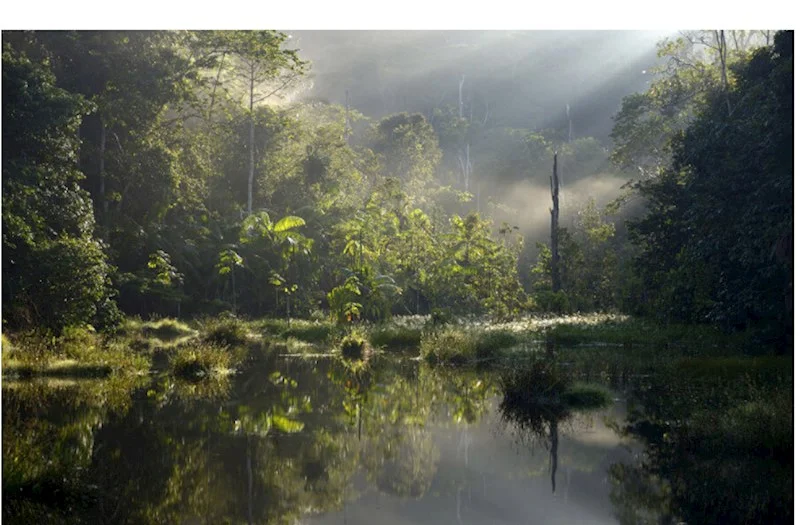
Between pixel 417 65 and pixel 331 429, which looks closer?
pixel 331 429

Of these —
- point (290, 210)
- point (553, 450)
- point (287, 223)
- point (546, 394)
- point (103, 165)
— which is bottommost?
point (553, 450)

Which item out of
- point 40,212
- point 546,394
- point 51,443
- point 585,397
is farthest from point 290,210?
point 51,443

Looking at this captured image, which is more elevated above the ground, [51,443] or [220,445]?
[51,443]

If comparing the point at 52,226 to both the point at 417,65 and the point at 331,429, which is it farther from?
the point at 417,65

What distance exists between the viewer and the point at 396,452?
1147cm

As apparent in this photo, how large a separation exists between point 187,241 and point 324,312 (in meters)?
6.56

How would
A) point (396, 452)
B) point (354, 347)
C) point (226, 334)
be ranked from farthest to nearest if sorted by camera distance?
point (226, 334) < point (354, 347) < point (396, 452)

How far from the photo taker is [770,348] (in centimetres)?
1967

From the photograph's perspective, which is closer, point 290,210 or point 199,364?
point 199,364

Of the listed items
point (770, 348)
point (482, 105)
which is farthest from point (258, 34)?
point (482, 105)

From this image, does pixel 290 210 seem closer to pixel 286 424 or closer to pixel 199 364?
pixel 199 364

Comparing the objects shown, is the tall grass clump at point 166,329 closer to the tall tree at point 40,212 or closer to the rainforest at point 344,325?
the rainforest at point 344,325

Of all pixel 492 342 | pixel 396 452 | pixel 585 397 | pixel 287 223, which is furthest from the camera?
pixel 287 223

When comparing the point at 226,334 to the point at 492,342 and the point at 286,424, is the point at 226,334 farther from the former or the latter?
the point at 286,424
